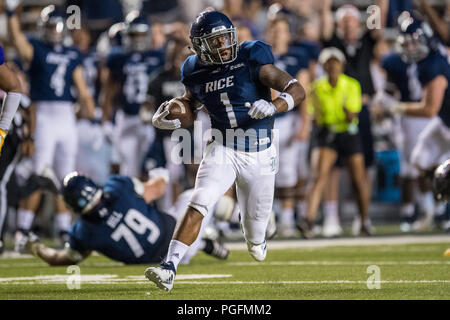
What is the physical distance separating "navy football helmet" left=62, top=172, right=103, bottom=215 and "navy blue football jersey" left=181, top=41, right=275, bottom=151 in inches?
44.6

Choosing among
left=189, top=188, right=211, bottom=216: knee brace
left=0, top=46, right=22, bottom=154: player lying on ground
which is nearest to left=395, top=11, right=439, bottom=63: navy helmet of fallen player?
left=189, top=188, right=211, bottom=216: knee brace

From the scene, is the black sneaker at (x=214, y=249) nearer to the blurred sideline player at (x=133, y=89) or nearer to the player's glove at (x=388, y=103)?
the player's glove at (x=388, y=103)

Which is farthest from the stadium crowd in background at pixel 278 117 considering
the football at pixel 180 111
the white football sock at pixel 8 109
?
the football at pixel 180 111

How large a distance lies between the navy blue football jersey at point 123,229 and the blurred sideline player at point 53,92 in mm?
2603

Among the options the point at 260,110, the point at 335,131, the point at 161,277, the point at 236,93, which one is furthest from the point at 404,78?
the point at 161,277

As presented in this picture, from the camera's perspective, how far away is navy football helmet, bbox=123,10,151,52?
10016 millimetres

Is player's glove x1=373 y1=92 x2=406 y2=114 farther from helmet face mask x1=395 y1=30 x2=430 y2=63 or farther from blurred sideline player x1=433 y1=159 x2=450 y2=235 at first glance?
blurred sideline player x1=433 y1=159 x2=450 y2=235

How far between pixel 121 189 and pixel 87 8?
7360 millimetres

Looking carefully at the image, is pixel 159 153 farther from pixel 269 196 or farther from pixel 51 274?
pixel 269 196

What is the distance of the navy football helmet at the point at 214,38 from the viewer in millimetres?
5258

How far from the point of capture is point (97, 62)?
1141 centimetres
